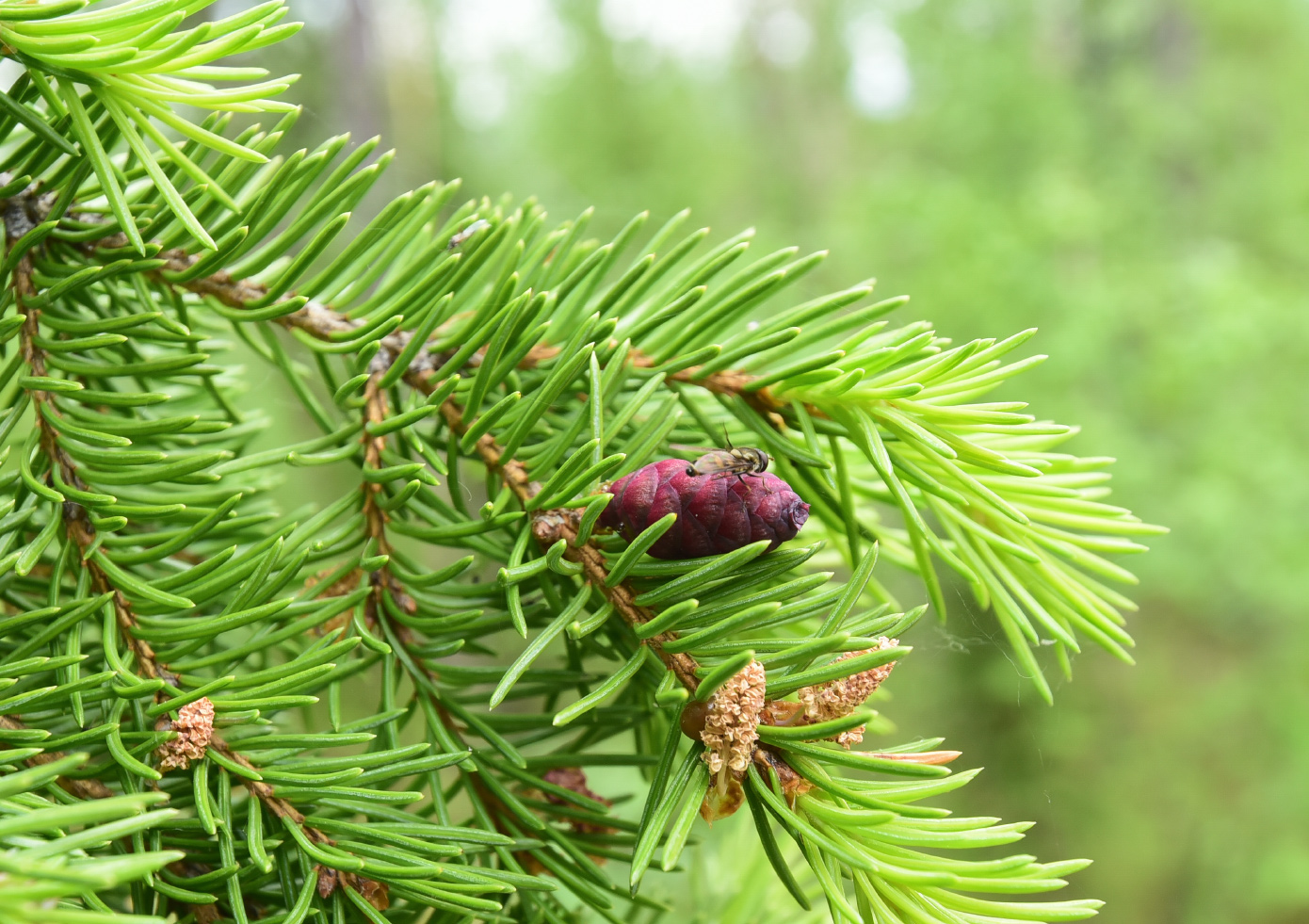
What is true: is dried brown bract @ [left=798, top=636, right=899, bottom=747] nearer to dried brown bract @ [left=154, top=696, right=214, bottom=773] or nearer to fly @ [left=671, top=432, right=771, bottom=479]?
fly @ [left=671, top=432, right=771, bottom=479]

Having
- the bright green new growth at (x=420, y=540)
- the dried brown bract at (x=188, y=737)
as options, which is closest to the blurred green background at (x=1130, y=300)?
the bright green new growth at (x=420, y=540)

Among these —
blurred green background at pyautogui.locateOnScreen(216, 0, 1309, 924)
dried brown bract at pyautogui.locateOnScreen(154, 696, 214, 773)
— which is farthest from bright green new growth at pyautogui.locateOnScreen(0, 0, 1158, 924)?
blurred green background at pyautogui.locateOnScreen(216, 0, 1309, 924)

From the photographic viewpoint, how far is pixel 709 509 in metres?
0.26

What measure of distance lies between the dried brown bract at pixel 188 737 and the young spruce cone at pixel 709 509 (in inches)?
5.2

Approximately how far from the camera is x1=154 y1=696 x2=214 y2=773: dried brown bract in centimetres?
25

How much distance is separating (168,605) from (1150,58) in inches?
191

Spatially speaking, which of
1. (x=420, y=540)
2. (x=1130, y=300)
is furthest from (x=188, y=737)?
(x=1130, y=300)

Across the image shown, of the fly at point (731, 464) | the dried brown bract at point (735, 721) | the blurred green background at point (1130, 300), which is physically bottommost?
the dried brown bract at point (735, 721)

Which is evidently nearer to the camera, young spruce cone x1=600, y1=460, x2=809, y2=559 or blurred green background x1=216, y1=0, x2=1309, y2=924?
Result: young spruce cone x1=600, y1=460, x2=809, y2=559

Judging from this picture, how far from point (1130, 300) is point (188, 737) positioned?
3.21 metres

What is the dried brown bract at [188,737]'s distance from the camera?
250 mm

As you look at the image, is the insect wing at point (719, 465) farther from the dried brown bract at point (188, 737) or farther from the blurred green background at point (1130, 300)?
the blurred green background at point (1130, 300)

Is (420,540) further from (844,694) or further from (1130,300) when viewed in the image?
(1130,300)

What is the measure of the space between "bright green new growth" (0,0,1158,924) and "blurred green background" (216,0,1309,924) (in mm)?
1945
